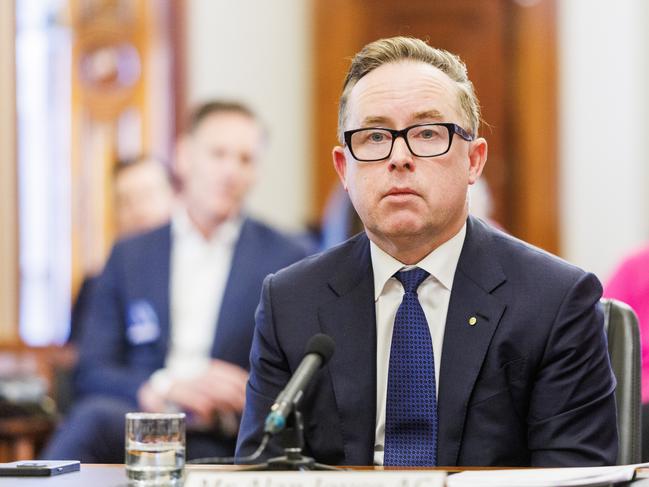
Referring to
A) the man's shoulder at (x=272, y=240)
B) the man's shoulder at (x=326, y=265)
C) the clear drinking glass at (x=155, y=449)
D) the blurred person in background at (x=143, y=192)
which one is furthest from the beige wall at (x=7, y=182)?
the clear drinking glass at (x=155, y=449)

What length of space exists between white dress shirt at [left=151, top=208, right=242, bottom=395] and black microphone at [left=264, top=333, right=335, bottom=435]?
1.88 metres

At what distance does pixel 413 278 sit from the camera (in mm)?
1847

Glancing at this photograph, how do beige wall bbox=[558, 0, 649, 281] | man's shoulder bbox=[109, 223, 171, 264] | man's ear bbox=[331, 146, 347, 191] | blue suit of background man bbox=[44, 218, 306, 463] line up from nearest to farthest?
1. man's ear bbox=[331, 146, 347, 191]
2. blue suit of background man bbox=[44, 218, 306, 463]
3. man's shoulder bbox=[109, 223, 171, 264]
4. beige wall bbox=[558, 0, 649, 281]

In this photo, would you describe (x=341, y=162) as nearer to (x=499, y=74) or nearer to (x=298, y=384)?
(x=298, y=384)

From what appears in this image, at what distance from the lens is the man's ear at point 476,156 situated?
1889 millimetres

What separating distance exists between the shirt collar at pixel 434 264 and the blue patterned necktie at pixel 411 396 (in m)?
0.08

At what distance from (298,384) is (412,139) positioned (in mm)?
544

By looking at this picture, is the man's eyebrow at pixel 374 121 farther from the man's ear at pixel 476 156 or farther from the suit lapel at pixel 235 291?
the suit lapel at pixel 235 291

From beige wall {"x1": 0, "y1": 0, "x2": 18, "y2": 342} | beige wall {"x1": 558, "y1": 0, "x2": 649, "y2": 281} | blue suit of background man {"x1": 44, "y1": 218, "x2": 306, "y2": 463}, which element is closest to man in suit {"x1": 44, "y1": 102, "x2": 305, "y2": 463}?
blue suit of background man {"x1": 44, "y1": 218, "x2": 306, "y2": 463}

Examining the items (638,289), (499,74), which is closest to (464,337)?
(638,289)

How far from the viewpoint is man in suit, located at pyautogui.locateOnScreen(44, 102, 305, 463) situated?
3.18 meters

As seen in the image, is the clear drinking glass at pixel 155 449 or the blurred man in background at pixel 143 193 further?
the blurred man in background at pixel 143 193

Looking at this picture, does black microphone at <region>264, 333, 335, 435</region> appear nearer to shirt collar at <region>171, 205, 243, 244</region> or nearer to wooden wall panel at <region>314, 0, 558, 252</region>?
shirt collar at <region>171, 205, 243, 244</region>

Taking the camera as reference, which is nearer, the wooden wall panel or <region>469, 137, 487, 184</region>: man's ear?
<region>469, 137, 487, 184</region>: man's ear
